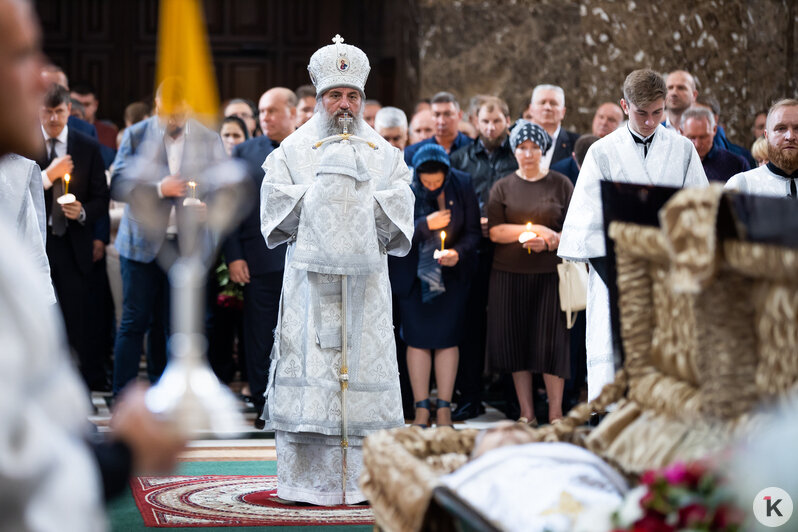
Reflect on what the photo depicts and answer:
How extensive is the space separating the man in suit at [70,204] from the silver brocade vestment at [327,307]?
2.41 meters

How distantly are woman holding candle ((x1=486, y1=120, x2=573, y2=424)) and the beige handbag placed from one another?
0.68ft

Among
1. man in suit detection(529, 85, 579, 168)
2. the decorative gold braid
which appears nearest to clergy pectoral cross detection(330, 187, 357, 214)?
the decorative gold braid

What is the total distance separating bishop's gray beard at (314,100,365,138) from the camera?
5.45 meters

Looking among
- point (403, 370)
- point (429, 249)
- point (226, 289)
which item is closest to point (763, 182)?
point (429, 249)

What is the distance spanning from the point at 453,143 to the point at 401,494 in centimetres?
568

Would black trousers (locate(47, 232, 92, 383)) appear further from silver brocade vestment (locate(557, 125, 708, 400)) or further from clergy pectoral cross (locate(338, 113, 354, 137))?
silver brocade vestment (locate(557, 125, 708, 400))

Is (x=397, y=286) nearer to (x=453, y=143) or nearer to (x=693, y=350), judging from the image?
(x=453, y=143)

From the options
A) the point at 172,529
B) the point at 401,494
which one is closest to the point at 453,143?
the point at 172,529

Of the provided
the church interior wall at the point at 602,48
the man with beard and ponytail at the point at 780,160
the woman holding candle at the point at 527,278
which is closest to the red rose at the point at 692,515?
the man with beard and ponytail at the point at 780,160

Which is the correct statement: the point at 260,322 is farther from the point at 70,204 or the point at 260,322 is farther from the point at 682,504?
the point at 682,504

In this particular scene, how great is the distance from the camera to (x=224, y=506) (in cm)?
506

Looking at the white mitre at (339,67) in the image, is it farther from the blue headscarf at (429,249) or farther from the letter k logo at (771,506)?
the letter k logo at (771,506)

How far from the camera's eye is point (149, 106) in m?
9.81

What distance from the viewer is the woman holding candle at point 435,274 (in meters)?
7.13
